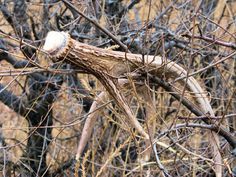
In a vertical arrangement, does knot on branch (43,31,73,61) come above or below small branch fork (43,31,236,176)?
above

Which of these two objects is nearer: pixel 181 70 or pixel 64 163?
pixel 181 70

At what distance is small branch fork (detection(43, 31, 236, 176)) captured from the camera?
304 cm

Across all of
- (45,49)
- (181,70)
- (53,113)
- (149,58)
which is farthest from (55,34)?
(53,113)

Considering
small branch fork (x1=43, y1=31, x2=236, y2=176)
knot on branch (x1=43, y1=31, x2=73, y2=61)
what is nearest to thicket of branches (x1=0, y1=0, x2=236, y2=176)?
small branch fork (x1=43, y1=31, x2=236, y2=176)

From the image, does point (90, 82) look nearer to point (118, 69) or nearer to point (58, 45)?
point (118, 69)

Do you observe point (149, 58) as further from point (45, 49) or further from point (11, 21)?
point (11, 21)

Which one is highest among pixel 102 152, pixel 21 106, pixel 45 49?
pixel 45 49

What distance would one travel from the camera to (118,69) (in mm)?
3391

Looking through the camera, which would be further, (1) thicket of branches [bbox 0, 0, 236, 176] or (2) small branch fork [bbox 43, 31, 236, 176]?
(1) thicket of branches [bbox 0, 0, 236, 176]

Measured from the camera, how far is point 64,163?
5.15 meters

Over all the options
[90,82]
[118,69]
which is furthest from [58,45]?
[90,82]

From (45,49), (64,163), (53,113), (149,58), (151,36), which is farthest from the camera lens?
(53,113)

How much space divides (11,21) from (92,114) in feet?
5.55

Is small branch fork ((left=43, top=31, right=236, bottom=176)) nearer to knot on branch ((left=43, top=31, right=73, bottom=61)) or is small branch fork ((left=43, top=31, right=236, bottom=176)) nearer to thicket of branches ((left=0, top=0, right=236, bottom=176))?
knot on branch ((left=43, top=31, right=73, bottom=61))
